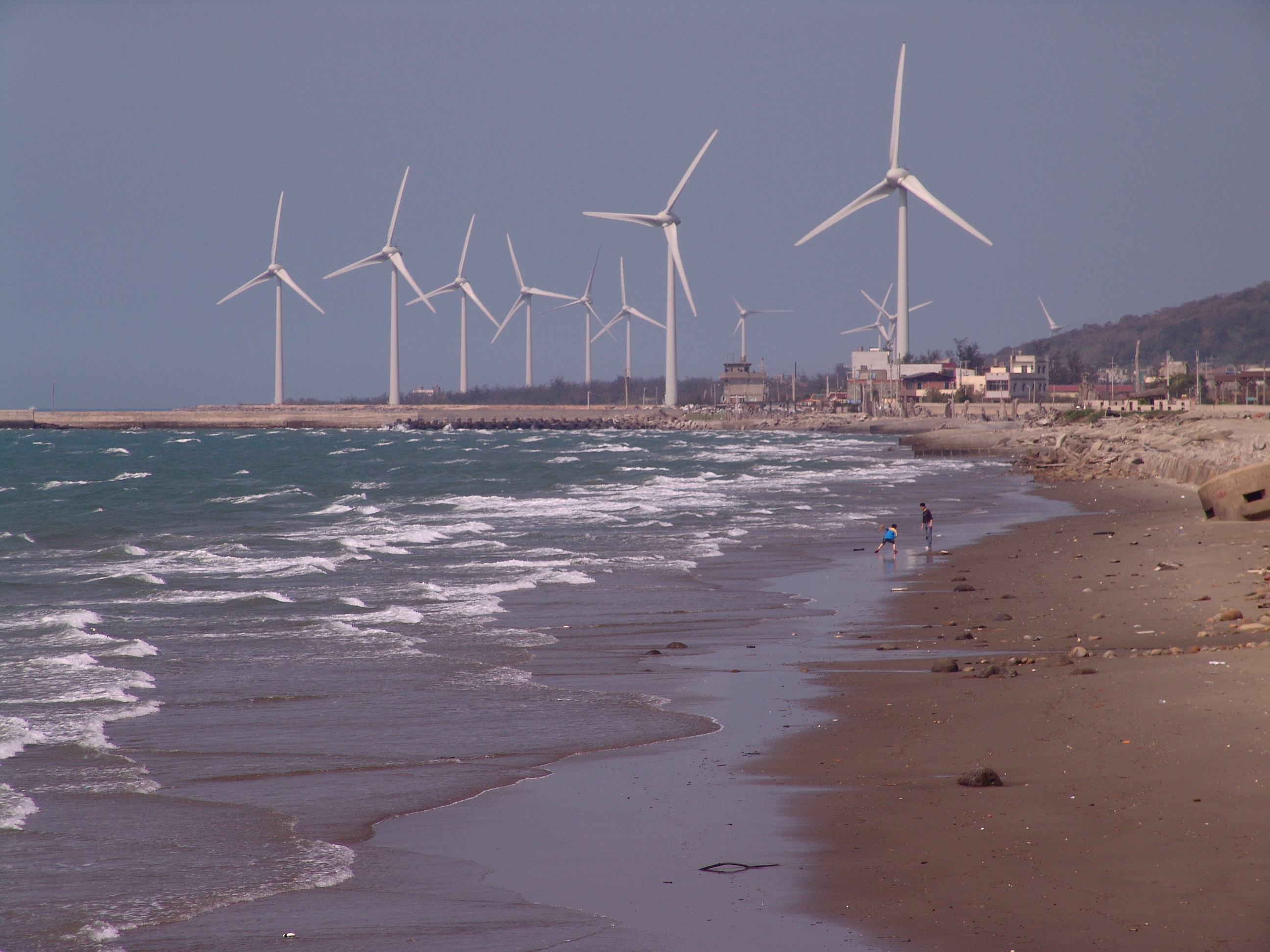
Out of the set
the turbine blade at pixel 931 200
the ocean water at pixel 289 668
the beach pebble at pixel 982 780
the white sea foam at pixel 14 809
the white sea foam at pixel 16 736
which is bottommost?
the ocean water at pixel 289 668

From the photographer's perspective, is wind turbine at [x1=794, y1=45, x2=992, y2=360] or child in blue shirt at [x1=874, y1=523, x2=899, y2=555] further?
wind turbine at [x1=794, y1=45, x2=992, y2=360]

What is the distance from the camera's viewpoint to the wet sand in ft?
25.1

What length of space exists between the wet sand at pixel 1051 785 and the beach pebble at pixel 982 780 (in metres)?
0.07

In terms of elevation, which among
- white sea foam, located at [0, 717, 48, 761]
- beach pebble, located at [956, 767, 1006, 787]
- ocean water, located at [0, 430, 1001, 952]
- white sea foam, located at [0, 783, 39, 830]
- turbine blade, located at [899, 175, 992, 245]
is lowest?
ocean water, located at [0, 430, 1001, 952]

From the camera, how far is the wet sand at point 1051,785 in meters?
7.66

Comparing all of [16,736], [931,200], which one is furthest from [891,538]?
[931,200]

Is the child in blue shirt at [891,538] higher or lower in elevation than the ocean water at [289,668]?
higher

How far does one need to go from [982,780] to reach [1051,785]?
585mm

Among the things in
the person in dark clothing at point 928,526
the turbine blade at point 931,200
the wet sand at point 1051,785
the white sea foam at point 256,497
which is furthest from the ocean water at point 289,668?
the turbine blade at point 931,200

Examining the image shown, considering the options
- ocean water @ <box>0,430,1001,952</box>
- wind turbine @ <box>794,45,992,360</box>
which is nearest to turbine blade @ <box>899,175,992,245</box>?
wind turbine @ <box>794,45,992,360</box>

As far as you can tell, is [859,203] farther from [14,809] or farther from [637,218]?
[14,809]

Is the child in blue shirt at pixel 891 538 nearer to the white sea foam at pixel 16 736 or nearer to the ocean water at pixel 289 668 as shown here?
the ocean water at pixel 289 668

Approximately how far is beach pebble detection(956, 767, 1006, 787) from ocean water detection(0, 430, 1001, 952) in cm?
399

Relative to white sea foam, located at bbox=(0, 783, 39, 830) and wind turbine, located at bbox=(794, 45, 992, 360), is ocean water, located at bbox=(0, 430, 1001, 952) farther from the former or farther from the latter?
wind turbine, located at bbox=(794, 45, 992, 360)
